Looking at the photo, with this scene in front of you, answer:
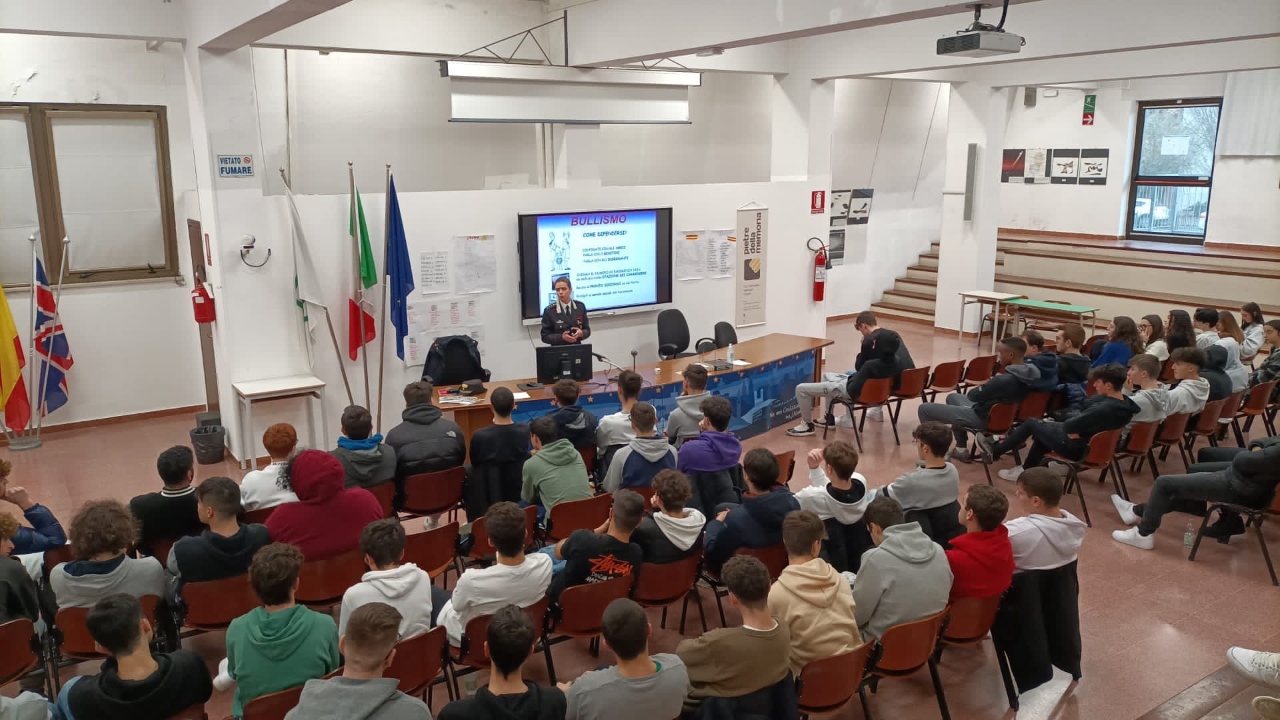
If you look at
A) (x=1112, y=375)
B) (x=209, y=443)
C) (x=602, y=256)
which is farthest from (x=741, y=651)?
(x=602, y=256)

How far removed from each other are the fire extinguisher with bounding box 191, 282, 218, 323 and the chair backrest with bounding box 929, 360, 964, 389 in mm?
5931

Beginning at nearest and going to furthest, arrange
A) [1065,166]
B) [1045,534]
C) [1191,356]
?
1. [1045,534]
2. [1191,356]
3. [1065,166]

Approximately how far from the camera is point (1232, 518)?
225 inches

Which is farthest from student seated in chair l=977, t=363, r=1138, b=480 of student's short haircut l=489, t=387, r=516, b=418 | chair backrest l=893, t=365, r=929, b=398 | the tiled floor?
student's short haircut l=489, t=387, r=516, b=418

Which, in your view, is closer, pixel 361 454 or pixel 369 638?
pixel 369 638

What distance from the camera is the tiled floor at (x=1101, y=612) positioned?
4.09 m

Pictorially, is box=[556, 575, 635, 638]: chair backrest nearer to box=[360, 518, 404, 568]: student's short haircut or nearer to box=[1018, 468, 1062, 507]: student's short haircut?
box=[360, 518, 404, 568]: student's short haircut

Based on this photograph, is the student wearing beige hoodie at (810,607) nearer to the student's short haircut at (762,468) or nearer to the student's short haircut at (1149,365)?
the student's short haircut at (762,468)

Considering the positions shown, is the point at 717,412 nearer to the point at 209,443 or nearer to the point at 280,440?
the point at 280,440

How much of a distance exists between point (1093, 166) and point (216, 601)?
13.8 metres

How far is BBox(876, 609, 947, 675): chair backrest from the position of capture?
11.3 feet

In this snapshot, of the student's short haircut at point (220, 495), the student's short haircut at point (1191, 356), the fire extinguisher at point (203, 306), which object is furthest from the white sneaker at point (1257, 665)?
the fire extinguisher at point (203, 306)

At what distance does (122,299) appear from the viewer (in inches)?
324

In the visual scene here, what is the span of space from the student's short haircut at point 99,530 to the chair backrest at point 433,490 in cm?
158
